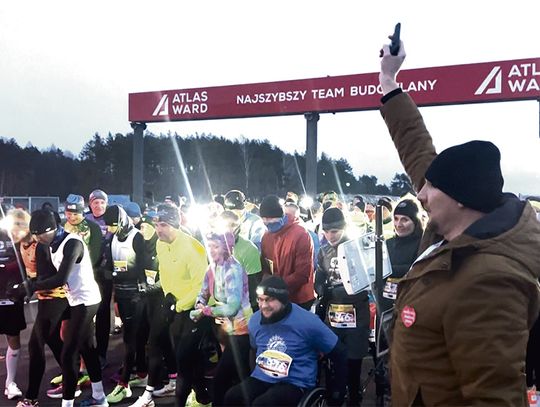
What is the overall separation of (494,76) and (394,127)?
402 inches

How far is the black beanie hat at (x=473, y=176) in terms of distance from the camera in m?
1.43

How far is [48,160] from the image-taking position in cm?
6431

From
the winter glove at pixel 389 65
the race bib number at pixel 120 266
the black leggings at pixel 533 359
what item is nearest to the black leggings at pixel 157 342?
the race bib number at pixel 120 266

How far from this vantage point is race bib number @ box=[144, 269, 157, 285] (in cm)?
517

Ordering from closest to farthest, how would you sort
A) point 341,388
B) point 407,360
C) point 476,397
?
point 476,397
point 407,360
point 341,388

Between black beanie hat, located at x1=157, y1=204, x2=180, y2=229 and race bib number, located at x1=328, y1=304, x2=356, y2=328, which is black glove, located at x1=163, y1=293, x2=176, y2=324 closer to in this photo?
black beanie hat, located at x1=157, y1=204, x2=180, y2=229

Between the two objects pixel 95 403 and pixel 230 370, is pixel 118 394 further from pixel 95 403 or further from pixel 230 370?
pixel 230 370

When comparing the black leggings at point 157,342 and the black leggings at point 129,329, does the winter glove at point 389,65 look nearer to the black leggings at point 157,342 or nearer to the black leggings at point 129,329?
the black leggings at point 157,342

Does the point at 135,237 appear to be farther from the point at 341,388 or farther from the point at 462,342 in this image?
the point at 462,342

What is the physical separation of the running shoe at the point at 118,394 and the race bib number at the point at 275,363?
193 cm

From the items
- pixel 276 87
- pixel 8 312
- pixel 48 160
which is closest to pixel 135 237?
pixel 8 312

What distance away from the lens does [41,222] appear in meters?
4.24

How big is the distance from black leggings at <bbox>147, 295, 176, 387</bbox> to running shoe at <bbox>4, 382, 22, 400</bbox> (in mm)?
1358

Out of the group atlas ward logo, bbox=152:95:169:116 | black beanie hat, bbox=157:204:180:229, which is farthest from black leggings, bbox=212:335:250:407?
atlas ward logo, bbox=152:95:169:116
